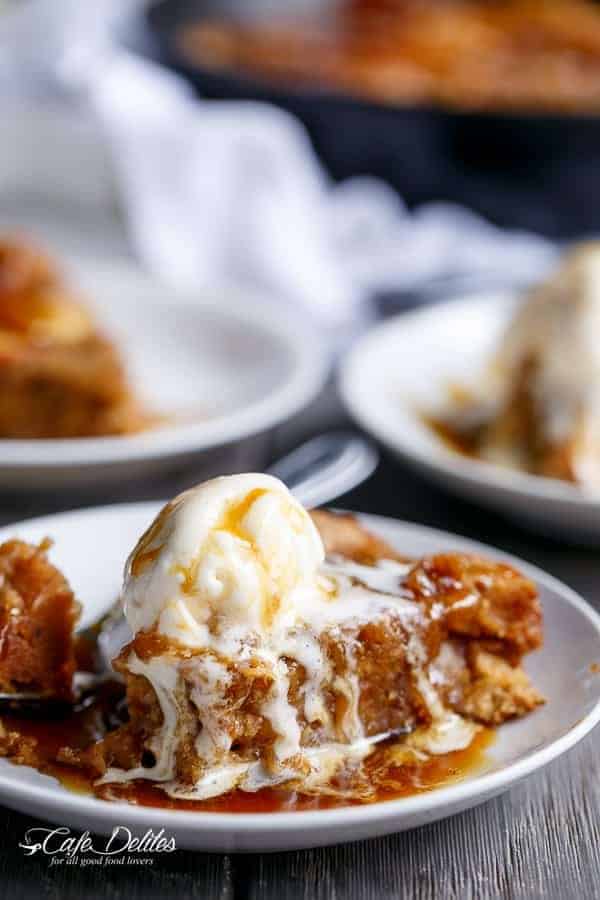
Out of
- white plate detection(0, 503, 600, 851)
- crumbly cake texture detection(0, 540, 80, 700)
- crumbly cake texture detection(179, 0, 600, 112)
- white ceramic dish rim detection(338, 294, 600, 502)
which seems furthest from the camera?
crumbly cake texture detection(179, 0, 600, 112)

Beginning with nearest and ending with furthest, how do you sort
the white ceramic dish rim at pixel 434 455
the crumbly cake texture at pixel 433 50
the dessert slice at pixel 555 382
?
1. the white ceramic dish rim at pixel 434 455
2. the dessert slice at pixel 555 382
3. the crumbly cake texture at pixel 433 50

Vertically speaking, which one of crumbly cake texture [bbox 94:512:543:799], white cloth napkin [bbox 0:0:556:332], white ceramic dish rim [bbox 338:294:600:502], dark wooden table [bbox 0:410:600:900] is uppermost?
crumbly cake texture [bbox 94:512:543:799]

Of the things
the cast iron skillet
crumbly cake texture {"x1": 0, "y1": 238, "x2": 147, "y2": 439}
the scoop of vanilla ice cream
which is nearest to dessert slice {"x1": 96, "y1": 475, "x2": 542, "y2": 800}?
the scoop of vanilla ice cream

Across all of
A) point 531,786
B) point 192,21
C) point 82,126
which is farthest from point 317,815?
point 192,21

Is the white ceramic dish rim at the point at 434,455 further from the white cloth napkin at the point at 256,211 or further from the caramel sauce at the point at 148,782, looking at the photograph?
the white cloth napkin at the point at 256,211

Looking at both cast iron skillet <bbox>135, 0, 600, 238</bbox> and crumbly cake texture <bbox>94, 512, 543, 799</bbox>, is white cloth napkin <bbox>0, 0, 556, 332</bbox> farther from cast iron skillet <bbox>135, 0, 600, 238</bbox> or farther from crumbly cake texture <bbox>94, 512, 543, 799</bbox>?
crumbly cake texture <bbox>94, 512, 543, 799</bbox>

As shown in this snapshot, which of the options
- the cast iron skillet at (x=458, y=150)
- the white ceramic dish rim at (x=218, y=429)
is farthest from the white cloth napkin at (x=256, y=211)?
the white ceramic dish rim at (x=218, y=429)

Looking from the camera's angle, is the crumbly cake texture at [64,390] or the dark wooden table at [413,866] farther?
the crumbly cake texture at [64,390]
